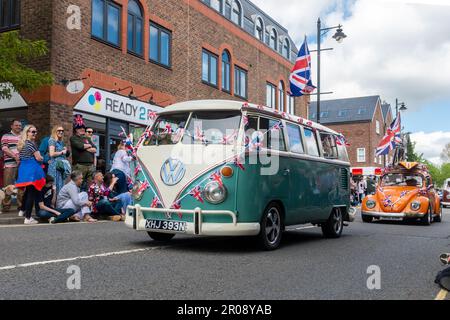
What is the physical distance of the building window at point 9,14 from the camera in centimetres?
1555

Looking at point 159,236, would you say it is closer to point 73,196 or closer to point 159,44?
point 73,196

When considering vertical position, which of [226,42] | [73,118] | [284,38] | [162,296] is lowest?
[162,296]

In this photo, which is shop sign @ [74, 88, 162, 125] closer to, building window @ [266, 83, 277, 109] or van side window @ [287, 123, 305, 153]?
van side window @ [287, 123, 305, 153]

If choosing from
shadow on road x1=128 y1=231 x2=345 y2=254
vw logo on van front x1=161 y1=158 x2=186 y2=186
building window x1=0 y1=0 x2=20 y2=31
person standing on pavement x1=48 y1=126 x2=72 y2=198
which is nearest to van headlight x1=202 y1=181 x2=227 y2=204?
vw logo on van front x1=161 y1=158 x2=186 y2=186

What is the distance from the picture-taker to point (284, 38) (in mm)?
33094

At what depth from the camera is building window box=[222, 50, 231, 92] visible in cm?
2512

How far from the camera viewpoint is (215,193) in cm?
661

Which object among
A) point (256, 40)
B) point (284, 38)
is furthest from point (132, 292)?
point (284, 38)

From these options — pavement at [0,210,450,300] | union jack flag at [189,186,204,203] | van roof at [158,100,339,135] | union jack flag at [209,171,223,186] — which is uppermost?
van roof at [158,100,339,135]

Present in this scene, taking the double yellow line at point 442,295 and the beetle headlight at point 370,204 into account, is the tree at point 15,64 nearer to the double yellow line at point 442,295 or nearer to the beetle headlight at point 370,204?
the beetle headlight at point 370,204

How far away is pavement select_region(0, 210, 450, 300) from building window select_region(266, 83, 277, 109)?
21.7m

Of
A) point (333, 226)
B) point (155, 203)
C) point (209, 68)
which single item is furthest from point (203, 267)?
point (209, 68)

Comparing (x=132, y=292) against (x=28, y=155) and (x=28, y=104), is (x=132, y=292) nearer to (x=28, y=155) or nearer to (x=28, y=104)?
(x=28, y=155)

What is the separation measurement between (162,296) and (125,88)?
14.3m
